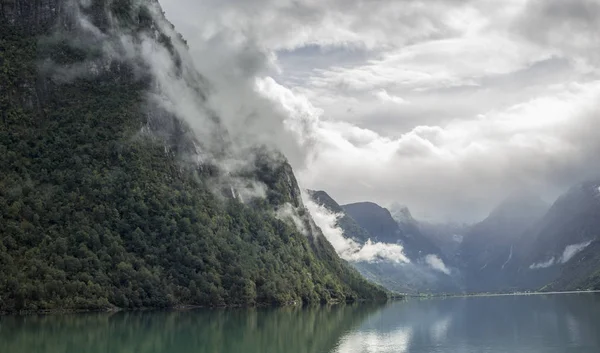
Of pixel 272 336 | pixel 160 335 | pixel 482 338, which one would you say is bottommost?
pixel 482 338

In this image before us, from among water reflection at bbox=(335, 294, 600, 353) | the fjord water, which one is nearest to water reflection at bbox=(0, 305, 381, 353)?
the fjord water

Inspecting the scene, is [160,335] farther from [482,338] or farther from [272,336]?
[482,338]

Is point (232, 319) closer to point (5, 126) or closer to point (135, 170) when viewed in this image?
point (135, 170)

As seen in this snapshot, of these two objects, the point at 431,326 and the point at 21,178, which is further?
the point at 21,178

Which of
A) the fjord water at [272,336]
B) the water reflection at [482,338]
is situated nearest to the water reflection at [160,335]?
the fjord water at [272,336]

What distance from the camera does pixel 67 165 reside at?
184875 mm

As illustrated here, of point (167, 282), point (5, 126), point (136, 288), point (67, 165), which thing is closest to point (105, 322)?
point (136, 288)

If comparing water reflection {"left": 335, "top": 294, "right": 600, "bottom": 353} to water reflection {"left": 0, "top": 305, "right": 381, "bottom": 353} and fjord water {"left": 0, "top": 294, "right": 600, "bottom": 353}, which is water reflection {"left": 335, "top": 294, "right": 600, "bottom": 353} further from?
water reflection {"left": 0, "top": 305, "right": 381, "bottom": 353}

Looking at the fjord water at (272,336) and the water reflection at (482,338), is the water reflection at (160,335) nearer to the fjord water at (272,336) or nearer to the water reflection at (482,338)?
the fjord water at (272,336)

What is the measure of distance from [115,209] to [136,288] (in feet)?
82.3

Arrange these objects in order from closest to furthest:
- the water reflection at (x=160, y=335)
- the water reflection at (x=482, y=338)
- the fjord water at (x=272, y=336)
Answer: the water reflection at (x=160, y=335)
the fjord water at (x=272, y=336)
the water reflection at (x=482, y=338)

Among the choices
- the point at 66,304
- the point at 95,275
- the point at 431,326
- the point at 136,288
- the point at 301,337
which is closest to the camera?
the point at 301,337

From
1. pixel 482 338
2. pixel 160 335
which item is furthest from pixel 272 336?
pixel 482 338

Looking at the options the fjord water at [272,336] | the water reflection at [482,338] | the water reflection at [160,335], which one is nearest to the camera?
the water reflection at [160,335]
